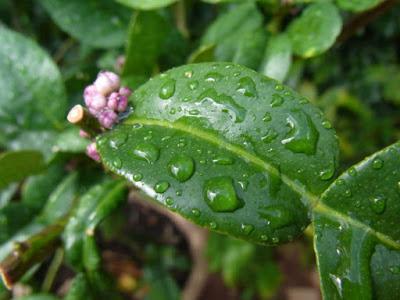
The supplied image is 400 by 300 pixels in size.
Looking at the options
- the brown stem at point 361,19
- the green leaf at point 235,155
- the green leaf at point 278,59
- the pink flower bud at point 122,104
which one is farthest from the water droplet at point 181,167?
the brown stem at point 361,19

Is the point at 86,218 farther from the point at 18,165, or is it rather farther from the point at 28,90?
the point at 28,90

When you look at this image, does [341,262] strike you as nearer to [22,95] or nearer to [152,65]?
[152,65]

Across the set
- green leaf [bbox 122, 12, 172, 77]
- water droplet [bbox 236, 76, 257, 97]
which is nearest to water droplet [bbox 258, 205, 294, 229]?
water droplet [bbox 236, 76, 257, 97]

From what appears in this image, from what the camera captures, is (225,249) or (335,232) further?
(225,249)

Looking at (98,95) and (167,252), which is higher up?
(98,95)

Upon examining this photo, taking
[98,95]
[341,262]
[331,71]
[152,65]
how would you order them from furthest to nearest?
1. [331,71]
2. [152,65]
3. [98,95]
4. [341,262]

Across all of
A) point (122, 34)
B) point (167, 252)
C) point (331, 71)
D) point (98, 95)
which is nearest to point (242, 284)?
point (167, 252)

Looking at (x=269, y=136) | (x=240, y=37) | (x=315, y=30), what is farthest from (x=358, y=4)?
(x=269, y=136)
